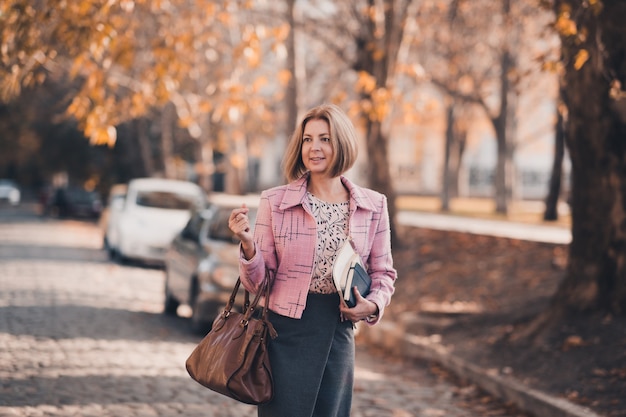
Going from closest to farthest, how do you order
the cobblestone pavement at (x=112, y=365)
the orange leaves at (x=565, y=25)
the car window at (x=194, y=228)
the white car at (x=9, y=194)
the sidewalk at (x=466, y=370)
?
1. the cobblestone pavement at (x=112, y=365)
2. the sidewalk at (x=466, y=370)
3. the orange leaves at (x=565, y=25)
4. the car window at (x=194, y=228)
5. the white car at (x=9, y=194)

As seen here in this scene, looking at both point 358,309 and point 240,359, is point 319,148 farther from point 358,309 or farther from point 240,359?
point 240,359

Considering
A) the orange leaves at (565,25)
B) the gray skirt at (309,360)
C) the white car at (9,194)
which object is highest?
the orange leaves at (565,25)

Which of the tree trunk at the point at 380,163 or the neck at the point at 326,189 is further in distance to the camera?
the tree trunk at the point at 380,163

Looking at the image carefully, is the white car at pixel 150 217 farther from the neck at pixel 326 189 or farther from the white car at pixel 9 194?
the white car at pixel 9 194

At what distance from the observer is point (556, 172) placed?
26.1 m

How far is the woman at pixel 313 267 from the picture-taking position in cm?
410

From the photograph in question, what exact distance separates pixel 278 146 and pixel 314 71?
157 feet

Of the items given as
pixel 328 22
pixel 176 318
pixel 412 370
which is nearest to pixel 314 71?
pixel 328 22

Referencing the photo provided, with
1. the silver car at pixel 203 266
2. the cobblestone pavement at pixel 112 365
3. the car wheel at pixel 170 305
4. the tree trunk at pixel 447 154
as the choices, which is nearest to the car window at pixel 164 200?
the cobblestone pavement at pixel 112 365

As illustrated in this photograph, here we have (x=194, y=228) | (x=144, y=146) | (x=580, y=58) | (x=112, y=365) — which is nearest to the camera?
(x=580, y=58)

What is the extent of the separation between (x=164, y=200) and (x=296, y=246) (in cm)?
1714

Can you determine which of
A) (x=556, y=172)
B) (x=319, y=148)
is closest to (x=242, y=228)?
(x=319, y=148)

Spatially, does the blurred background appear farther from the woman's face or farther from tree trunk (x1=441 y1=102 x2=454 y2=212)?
the woman's face

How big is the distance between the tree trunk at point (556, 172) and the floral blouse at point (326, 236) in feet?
67.0
